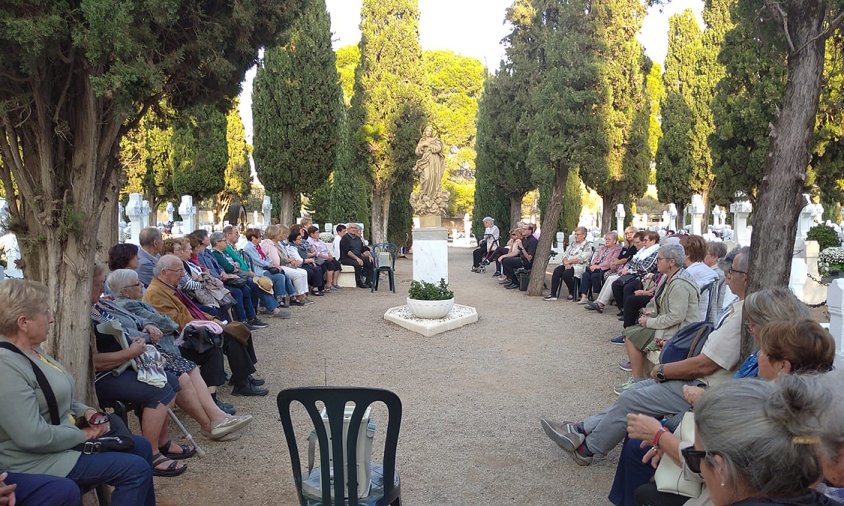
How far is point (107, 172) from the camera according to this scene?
146 inches

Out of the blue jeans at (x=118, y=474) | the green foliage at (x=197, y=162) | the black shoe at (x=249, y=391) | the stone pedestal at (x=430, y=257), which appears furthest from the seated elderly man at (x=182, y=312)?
the green foliage at (x=197, y=162)

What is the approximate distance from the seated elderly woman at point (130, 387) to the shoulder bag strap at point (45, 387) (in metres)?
1.02

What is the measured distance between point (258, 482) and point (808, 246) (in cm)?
1170

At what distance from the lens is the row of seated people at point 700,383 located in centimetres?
164

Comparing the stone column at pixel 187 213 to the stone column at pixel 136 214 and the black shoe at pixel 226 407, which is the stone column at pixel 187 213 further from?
the black shoe at pixel 226 407

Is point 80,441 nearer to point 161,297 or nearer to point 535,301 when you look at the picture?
point 161,297

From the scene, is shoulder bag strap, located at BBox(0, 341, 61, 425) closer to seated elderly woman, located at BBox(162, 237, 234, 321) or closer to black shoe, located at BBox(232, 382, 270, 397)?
black shoe, located at BBox(232, 382, 270, 397)

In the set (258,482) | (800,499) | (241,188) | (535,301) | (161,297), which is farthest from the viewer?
(241,188)

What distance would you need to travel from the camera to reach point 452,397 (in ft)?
18.4

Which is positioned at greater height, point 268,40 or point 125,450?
point 268,40

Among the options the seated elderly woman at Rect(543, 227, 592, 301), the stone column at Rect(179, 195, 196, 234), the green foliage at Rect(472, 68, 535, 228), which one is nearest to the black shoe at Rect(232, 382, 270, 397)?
the seated elderly woman at Rect(543, 227, 592, 301)

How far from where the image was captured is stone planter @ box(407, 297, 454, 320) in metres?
8.88

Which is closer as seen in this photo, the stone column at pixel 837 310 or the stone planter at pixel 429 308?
the stone column at pixel 837 310

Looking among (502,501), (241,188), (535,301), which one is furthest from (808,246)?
(241,188)
